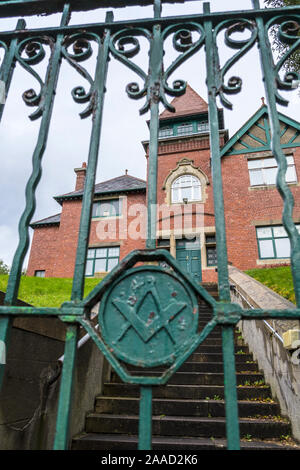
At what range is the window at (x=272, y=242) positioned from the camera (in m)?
13.8

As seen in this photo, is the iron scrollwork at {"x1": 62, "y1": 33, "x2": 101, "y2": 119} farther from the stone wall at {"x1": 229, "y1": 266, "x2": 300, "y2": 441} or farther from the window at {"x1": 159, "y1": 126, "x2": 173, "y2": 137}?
the window at {"x1": 159, "y1": 126, "x2": 173, "y2": 137}

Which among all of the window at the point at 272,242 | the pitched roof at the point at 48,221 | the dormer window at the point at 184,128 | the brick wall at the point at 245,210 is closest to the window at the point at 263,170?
the brick wall at the point at 245,210

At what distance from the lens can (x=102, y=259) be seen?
17250 millimetres

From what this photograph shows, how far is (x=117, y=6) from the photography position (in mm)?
2033

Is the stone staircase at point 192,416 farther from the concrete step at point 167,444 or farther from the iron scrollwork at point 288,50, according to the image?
the iron scrollwork at point 288,50

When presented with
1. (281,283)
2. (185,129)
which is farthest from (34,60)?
(185,129)

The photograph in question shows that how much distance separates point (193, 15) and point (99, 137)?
96 centimetres

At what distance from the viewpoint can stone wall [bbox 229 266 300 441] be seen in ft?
11.2

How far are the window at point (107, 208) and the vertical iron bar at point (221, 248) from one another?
53.4 ft

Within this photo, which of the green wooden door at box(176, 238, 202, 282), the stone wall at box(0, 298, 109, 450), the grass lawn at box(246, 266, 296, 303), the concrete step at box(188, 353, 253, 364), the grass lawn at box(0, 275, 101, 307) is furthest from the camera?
the green wooden door at box(176, 238, 202, 282)

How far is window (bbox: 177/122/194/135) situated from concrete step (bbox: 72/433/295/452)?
53.4ft

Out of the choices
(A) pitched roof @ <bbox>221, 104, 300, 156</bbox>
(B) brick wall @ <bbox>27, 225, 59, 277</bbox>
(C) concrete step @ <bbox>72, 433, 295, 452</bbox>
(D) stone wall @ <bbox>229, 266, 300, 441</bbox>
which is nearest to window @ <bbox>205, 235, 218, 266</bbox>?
(A) pitched roof @ <bbox>221, 104, 300, 156</bbox>

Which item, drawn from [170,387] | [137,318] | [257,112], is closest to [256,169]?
[257,112]

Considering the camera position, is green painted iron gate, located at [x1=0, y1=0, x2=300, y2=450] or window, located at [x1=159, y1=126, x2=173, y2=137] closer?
green painted iron gate, located at [x1=0, y1=0, x2=300, y2=450]
